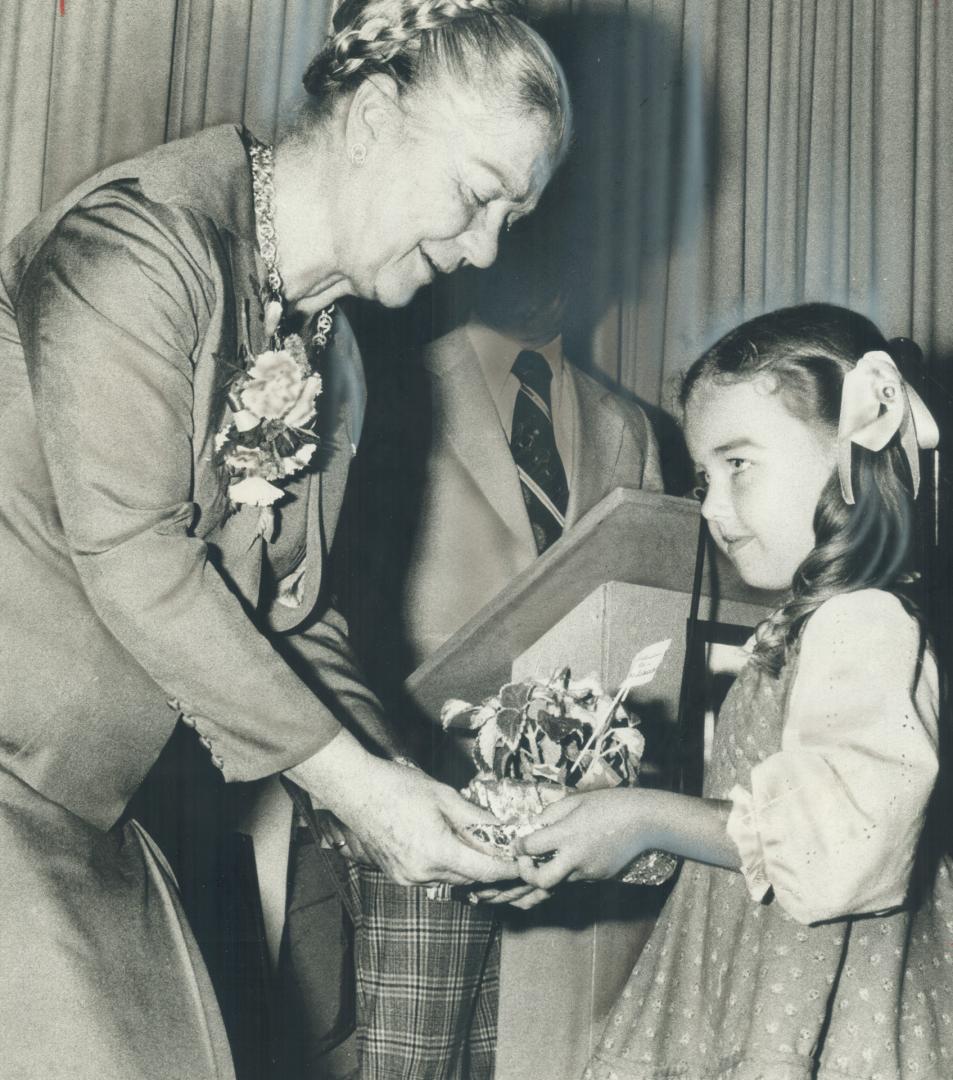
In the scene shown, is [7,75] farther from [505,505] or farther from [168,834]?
[168,834]

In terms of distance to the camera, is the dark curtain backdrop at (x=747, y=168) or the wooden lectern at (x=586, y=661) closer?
the wooden lectern at (x=586, y=661)

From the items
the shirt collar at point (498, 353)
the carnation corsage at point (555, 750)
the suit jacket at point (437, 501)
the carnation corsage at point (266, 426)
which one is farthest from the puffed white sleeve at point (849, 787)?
the shirt collar at point (498, 353)

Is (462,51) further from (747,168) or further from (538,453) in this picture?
(747,168)

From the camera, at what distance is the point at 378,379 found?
7.34 feet

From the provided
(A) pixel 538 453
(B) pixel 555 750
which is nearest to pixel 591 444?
(A) pixel 538 453

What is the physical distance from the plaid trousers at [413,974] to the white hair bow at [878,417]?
643 millimetres

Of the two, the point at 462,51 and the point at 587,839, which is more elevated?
the point at 462,51

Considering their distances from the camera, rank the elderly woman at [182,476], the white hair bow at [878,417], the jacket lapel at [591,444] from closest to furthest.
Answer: the elderly woman at [182,476] → the white hair bow at [878,417] → the jacket lapel at [591,444]

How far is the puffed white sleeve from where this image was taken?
1204mm

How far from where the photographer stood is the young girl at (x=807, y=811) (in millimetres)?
1214

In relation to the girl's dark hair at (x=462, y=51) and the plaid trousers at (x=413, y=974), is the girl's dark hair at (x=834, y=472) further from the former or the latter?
the plaid trousers at (x=413, y=974)

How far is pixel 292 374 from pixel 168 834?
53cm

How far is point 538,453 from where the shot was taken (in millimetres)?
2332

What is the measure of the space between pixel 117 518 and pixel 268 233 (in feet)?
1.07
